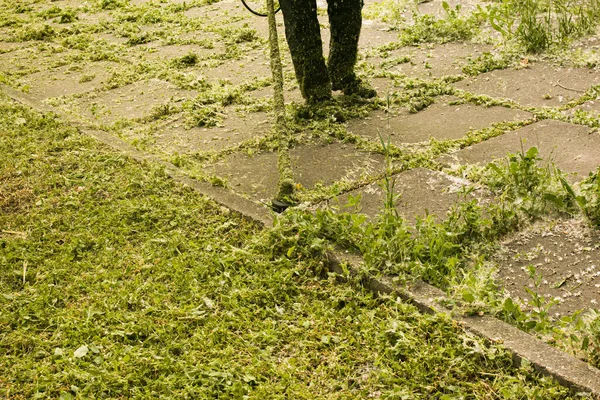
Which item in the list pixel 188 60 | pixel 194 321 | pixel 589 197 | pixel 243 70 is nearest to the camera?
pixel 194 321

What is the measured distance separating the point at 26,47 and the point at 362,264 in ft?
21.0

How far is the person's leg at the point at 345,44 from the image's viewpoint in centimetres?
492

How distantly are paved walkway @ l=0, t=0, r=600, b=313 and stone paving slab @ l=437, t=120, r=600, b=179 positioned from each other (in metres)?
0.01

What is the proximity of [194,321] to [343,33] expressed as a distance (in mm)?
2666

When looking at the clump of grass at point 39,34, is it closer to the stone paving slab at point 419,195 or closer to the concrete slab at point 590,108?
the stone paving slab at point 419,195

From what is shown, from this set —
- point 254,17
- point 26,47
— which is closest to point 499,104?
point 254,17

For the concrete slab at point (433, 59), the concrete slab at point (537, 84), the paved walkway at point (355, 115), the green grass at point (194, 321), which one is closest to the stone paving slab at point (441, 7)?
the paved walkway at point (355, 115)

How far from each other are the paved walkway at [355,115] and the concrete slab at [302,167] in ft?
0.04

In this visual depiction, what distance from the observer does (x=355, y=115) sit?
5.01m

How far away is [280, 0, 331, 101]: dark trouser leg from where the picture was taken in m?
4.76

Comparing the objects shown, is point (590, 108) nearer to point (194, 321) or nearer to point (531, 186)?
point (531, 186)

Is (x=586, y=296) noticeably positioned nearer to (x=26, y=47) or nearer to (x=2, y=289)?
(x=2, y=289)

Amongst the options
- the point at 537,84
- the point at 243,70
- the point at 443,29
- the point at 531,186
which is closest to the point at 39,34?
the point at 243,70

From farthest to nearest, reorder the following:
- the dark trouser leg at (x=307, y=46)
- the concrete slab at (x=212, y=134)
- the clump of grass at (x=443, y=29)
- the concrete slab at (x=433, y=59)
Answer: the clump of grass at (x=443, y=29), the concrete slab at (x=433, y=59), the concrete slab at (x=212, y=134), the dark trouser leg at (x=307, y=46)
